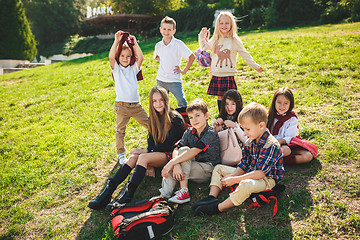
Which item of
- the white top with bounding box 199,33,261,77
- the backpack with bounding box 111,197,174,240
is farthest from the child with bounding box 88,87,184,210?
the white top with bounding box 199,33,261,77

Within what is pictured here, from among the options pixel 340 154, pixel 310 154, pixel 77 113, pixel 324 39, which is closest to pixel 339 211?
pixel 310 154

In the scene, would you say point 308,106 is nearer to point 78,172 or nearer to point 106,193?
point 106,193

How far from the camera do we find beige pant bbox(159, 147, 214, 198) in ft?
10.3

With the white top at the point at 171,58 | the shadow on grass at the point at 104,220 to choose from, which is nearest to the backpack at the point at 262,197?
the shadow on grass at the point at 104,220

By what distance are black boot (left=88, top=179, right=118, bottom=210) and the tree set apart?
73.9 ft

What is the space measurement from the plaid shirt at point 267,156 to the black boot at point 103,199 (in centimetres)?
180

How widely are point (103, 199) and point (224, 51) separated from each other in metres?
3.04

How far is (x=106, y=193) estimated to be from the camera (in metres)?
3.18

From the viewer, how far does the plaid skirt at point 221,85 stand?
14.2 feet

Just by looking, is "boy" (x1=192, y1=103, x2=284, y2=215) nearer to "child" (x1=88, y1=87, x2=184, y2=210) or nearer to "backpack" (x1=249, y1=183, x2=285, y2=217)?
"backpack" (x1=249, y1=183, x2=285, y2=217)

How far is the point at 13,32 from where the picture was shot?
20.5m

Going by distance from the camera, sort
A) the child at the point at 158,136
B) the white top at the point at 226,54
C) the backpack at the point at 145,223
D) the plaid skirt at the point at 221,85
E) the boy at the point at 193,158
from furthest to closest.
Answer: the plaid skirt at the point at 221,85 → the white top at the point at 226,54 → the child at the point at 158,136 → the boy at the point at 193,158 → the backpack at the point at 145,223

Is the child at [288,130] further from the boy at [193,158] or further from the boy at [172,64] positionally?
the boy at [172,64]

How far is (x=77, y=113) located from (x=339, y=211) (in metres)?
6.42
